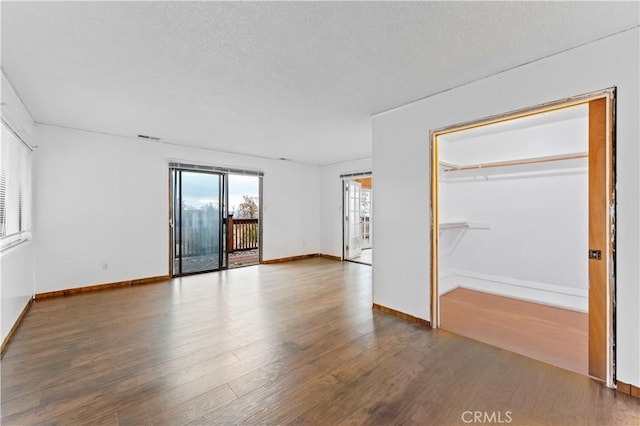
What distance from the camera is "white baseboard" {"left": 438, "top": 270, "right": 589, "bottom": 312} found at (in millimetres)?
3357

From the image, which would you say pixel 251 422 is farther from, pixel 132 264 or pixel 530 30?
pixel 132 264

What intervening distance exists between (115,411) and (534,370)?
9.64ft

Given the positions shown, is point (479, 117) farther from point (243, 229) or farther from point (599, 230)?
point (243, 229)

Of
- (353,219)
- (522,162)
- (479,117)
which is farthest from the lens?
(353,219)

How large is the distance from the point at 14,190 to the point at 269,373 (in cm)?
352

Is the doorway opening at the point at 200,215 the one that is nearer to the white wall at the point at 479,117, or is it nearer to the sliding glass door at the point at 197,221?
the sliding glass door at the point at 197,221

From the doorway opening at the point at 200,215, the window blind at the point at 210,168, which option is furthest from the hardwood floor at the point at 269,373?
the window blind at the point at 210,168

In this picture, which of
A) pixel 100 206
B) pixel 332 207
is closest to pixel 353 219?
pixel 332 207

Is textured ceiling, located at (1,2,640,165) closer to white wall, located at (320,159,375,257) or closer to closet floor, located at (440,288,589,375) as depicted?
closet floor, located at (440,288,589,375)

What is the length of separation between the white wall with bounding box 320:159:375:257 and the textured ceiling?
350 cm

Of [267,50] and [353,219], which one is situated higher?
[267,50]

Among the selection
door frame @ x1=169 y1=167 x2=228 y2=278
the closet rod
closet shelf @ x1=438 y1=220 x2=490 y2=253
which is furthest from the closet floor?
door frame @ x1=169 y1=167 x2=228 y2=278

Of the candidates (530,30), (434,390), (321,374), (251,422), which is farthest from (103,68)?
(434,390)

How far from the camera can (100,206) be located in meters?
4.30
